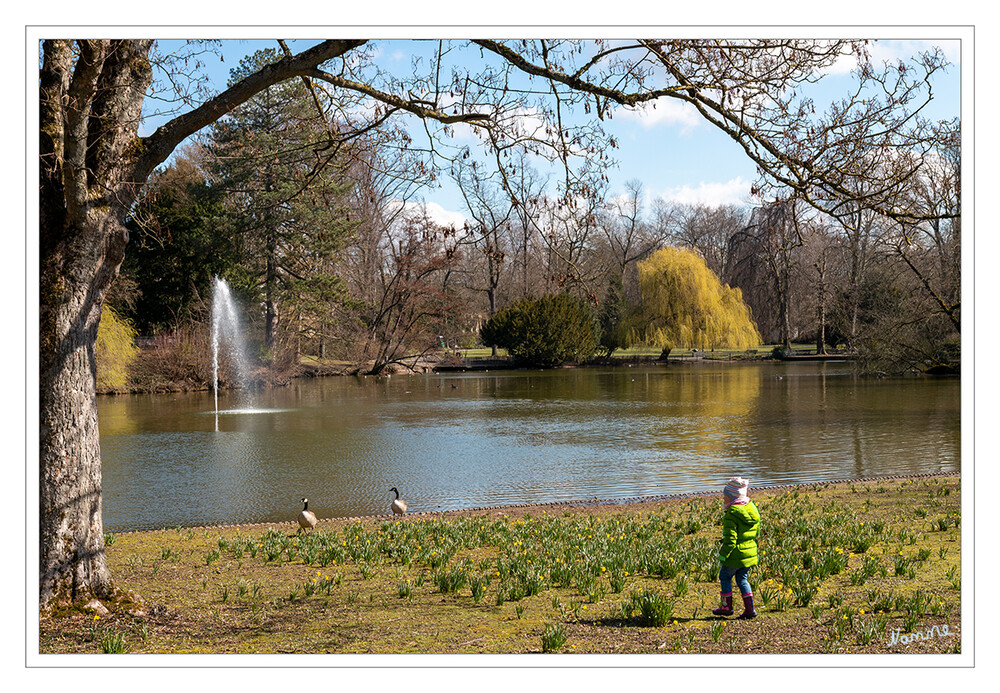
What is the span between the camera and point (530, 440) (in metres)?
19.7

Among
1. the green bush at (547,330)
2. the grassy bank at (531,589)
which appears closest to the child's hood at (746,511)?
the grassy bank at (531,589)

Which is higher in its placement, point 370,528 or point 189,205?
point 189,205

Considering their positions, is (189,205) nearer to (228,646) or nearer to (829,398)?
(829,398)

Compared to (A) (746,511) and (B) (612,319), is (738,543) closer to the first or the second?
(A) (746,511)

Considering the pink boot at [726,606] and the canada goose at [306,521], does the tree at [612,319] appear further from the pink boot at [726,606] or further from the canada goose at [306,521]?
the pink boot at [726,606]

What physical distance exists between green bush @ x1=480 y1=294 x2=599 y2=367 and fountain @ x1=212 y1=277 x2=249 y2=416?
1720 cm

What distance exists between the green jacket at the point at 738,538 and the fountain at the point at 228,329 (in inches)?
1345

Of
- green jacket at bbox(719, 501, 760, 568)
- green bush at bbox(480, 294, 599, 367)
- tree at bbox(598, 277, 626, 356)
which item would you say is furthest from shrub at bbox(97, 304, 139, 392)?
green jacket at bbox(719, 501, 760, 568)

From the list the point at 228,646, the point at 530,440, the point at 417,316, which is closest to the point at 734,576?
the point at 228,646

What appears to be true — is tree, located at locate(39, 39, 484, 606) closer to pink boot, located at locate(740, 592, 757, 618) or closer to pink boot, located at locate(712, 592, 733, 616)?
pink boot, located at locate(712, 592, 733, 616)

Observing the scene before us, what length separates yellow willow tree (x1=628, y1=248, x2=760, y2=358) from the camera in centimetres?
5147

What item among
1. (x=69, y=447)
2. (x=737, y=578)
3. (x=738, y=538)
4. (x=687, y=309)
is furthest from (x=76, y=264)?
(x=687, y=309)

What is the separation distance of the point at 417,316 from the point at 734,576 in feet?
131

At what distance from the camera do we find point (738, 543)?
5.00 m
